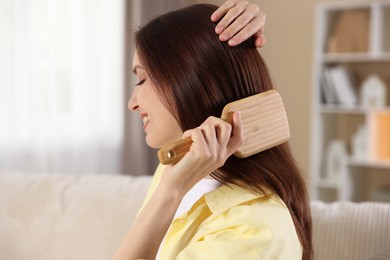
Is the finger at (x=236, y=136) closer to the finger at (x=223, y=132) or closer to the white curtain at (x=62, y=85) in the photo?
the finger at (x=223, y=132)

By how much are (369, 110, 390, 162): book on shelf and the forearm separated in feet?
10.1

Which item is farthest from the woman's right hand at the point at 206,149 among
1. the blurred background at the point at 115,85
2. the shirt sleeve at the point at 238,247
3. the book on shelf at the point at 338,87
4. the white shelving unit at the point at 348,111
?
the book on shelf at the point at 338,87

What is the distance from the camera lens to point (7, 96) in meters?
3.26

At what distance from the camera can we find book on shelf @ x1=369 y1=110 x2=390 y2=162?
→ 3.92 m

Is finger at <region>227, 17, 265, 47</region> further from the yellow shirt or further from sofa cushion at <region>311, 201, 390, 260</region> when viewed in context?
sofa cushion at <region>311, 201, 390, 260</region>

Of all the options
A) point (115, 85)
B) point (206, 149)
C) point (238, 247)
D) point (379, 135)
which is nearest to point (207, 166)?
point (206, 149)

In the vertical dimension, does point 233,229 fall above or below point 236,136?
below

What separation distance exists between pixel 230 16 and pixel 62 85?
2.50 meters

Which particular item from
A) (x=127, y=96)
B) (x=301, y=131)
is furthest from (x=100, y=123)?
(x=301, y=131)

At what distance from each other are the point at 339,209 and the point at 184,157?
55cm

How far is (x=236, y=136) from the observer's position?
1.04 meters

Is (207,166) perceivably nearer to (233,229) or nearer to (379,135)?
(233,229)

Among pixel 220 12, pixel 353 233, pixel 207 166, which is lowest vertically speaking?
pixel 353 233

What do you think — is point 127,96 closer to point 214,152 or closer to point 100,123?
point 100,123
